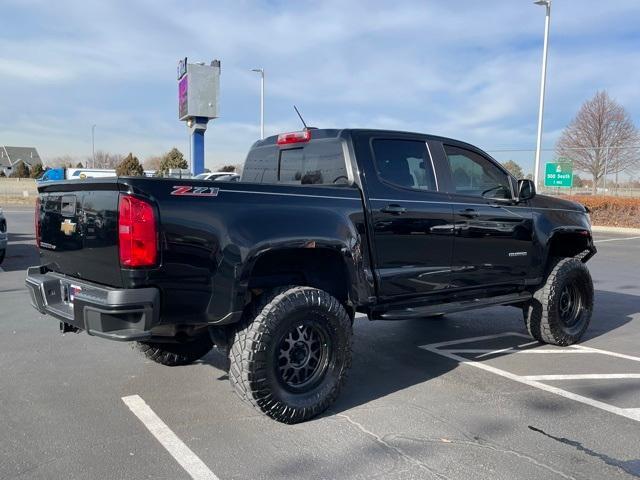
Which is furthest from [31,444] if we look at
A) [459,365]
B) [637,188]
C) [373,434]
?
[637,188]

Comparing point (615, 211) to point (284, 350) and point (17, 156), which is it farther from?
point (17, 156)

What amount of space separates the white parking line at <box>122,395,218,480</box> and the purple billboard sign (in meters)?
22.3

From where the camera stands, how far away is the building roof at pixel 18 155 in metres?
93.1

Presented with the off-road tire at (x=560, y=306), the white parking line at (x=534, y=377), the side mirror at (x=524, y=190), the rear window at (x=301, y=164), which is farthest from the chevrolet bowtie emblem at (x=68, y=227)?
the off-road tire at (x=560, y=306)

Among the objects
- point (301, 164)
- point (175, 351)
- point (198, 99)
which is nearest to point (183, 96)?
point (198, 99)

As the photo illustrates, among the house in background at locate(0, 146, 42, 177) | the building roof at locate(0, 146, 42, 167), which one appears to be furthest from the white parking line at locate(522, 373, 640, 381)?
the building roof at locate(0, 146, 42, 167)

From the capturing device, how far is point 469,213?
515cm

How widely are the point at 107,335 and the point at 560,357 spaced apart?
430cm

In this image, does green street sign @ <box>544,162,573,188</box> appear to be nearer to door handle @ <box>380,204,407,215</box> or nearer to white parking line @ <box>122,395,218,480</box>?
door handle @ <box>380,204,407,215</box>

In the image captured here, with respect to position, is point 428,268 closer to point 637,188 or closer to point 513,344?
point 513,344

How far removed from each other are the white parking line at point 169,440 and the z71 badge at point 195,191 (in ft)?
5.05

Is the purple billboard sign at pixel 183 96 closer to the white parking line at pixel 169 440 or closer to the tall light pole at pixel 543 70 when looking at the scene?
Result: the tall light pole at pixel 543 70

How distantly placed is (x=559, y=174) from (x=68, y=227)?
26909 mm

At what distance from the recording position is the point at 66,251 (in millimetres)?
4066
